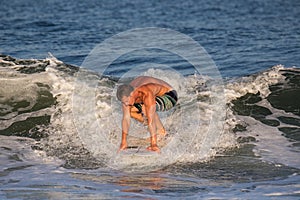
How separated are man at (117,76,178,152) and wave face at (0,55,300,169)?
0.36 m

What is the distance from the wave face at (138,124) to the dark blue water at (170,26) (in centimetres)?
183

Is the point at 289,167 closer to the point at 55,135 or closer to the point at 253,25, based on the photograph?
the point at 55,135

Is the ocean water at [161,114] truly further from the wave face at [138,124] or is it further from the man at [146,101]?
the man at [146,101]

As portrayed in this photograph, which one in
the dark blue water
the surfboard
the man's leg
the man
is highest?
the dark blue water

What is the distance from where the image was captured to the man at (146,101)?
369 inches

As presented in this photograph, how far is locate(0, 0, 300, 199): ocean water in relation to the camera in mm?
8469

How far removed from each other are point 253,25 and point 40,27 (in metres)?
6.84

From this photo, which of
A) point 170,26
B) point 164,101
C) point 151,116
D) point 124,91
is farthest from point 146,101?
point 170,26

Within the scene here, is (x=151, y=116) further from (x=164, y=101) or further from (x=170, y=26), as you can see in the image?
(x=170, y=26)

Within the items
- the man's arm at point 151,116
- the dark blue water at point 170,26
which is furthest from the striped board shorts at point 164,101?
the dark blue water at point 170,26

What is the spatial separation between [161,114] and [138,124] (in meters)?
0.59

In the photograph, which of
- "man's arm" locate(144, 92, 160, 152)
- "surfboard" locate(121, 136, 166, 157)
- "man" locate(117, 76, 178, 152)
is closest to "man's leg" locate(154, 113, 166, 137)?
"man" locate(117, 76, 178, 152)

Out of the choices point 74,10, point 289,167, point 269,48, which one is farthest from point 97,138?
point 74,10

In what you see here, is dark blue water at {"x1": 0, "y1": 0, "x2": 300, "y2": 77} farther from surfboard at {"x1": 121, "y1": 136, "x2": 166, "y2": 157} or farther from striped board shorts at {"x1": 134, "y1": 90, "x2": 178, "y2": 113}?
striped board shorts at {"x1": 134, "y1": 90, "x2": 178, "y2": 113}
